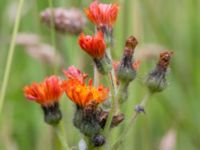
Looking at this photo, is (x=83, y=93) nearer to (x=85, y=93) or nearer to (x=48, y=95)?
(x=85, y=93)

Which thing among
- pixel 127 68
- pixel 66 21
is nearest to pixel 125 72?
pixel 127 68

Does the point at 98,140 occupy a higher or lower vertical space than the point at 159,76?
lower

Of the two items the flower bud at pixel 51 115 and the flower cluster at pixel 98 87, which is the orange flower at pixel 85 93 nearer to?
the flower cluster at pixel 98 87

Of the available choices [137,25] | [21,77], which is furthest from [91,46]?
[21,77]

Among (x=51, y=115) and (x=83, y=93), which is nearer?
(x=83, y=93)

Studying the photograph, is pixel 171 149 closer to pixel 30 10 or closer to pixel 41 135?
pixel 41 135

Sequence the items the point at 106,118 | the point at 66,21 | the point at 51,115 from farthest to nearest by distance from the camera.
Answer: the point at 66,21
the point at 51,115
the point at 106,118
